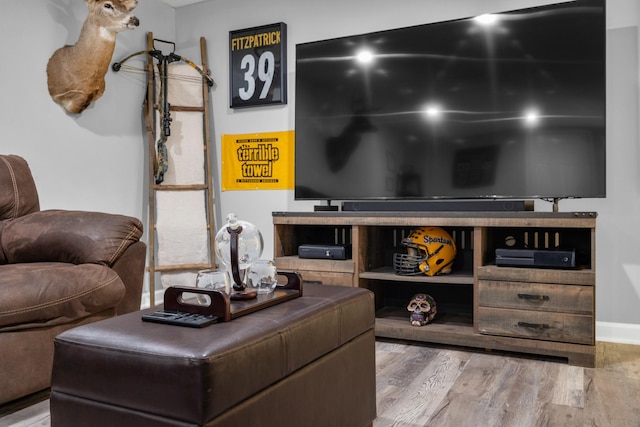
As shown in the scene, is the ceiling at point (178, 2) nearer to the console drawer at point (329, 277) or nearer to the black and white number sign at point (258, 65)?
the black and white number sign at point (258, 65)

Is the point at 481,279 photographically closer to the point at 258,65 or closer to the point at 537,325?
the point at 537,325

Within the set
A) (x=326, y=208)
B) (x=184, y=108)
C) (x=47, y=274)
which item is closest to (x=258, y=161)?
(x=184, y=108)

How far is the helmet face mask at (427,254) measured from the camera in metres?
2.64

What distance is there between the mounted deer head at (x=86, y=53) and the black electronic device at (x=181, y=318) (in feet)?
8.00

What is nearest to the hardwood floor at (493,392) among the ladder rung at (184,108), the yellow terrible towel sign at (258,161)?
the yellow terrible towel sign at (258,161)

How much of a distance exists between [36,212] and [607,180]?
9.32ft

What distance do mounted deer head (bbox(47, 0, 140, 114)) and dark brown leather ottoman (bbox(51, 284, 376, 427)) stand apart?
2.40m

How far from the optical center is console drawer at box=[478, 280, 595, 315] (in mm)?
2256

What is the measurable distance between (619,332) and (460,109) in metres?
1.42

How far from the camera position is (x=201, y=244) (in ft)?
12.2

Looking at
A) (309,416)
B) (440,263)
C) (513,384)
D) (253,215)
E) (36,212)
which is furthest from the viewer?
(253,215)

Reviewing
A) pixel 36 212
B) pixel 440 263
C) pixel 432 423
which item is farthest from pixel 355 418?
pixel 36 212

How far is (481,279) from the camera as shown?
8.05 feet

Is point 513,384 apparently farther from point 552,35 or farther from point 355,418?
point 552,35
